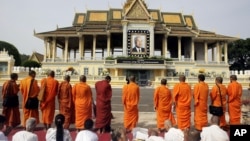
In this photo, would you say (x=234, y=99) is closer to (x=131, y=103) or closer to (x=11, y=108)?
(x=131, y=103)

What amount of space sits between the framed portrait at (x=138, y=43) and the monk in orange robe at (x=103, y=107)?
29940mm

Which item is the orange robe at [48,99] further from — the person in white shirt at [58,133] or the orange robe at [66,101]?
the person in white shirt at [58,133]

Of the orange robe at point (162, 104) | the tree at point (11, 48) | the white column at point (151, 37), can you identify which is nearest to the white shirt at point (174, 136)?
the orange robe at point (162, 104)

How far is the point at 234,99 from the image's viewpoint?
29.6 feet

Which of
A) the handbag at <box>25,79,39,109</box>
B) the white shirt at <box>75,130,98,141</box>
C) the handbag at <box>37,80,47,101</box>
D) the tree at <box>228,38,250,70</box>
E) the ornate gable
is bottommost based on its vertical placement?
the white shirt at <box>75,130,98,141</box>

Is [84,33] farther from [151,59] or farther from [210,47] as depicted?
[210,47]

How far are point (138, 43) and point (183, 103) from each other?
99.6ft

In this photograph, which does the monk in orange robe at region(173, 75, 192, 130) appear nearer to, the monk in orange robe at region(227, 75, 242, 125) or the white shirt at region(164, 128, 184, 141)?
the monk in orange robe at region(227, 75, 242, 125)

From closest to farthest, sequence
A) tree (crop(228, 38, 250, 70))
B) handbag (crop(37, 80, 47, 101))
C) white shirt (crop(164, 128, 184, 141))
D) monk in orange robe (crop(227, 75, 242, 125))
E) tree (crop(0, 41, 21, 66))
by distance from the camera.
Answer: white shirt (crop(164, 128, 184, 141)), handbag (crop(37, 80, 47, 101)), monk in orange robe (crop(227, 75, 242, 125)), tree (crop(0, 41, 21, 66)), tree (crop(228, 38, 250, 70))

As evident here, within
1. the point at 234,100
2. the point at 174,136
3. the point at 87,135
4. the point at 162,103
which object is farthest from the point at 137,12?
the point at 87,135

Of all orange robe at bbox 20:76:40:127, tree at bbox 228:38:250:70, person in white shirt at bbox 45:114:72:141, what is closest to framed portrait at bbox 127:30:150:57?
tree at bbox 228:38:250:70

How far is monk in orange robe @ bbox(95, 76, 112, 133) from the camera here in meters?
8.28

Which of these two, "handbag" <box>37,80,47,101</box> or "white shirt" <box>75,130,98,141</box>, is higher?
"handbag" <box>37,80,47,101</box>

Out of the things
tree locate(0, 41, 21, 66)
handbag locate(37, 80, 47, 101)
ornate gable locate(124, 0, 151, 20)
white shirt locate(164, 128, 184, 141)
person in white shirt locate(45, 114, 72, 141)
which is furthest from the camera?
tree locate(0, 41, 21, 66)
